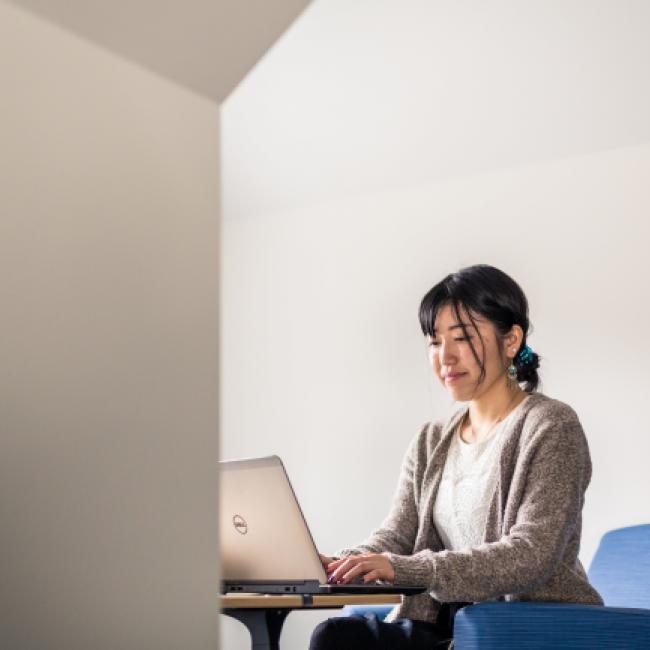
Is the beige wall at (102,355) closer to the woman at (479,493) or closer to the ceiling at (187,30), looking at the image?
the ceiling at (187,30)

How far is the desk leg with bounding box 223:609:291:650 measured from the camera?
2088 mm

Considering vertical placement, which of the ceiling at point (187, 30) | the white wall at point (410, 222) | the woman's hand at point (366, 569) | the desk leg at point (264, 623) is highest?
the white wall at point (410, 222)

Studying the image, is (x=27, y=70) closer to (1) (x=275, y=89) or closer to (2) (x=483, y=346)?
(2) (x=483, y=346)

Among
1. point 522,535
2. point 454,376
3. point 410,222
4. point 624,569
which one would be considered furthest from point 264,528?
point 410,222

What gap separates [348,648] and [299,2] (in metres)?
1.40

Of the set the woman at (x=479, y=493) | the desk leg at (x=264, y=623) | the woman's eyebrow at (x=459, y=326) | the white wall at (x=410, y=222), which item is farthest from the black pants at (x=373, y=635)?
the white wall at (x=410, y=222)

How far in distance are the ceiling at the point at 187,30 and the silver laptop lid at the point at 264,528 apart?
115cm

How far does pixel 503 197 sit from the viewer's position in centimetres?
373

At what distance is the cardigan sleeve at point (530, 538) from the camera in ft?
6.19

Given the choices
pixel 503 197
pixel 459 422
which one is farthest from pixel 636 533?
pixel 503 197

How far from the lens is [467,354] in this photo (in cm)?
231

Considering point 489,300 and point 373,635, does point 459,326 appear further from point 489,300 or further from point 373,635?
point 373,635

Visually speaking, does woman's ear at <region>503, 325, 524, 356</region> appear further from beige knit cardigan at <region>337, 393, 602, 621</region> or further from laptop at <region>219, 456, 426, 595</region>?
laptop at <region>219, 456, 426, 595</region>

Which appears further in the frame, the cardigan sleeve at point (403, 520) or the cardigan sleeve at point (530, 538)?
the cardigan sleeve at point (403, 520)
